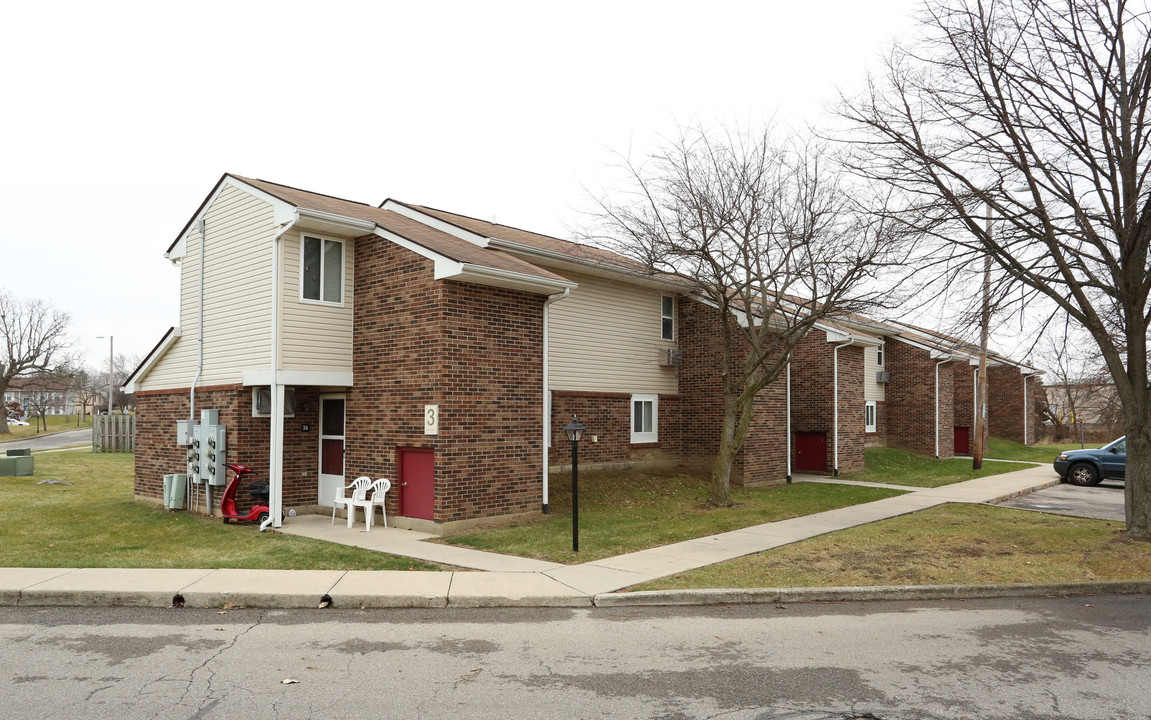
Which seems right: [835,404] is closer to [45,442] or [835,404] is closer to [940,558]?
[940,558]

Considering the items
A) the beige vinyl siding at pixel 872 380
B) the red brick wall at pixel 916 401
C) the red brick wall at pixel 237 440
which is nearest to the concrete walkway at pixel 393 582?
the red brick wall at pixel 237 440

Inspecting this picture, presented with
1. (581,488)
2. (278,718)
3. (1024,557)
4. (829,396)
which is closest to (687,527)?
(581,488)

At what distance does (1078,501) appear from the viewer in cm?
1886

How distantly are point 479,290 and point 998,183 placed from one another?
337 inches

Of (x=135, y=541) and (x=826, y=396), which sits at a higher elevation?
(x=826, y=396)

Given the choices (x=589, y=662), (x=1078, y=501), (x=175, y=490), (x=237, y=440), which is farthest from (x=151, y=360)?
(x=1078, y=501)

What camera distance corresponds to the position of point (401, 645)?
22.8 ft

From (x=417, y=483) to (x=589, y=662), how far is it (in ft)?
24.5

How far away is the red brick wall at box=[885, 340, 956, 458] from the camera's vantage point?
1221 inches

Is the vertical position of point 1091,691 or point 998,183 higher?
point 998,183

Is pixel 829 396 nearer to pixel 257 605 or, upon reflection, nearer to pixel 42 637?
pixel 257 605

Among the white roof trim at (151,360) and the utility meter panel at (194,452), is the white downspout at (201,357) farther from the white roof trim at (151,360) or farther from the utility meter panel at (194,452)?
the white roof trim at (151,360)

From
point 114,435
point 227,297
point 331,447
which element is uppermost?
point 227,297

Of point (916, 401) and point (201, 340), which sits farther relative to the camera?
point (916, 401)
